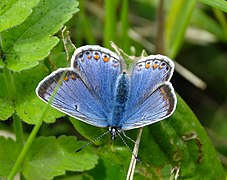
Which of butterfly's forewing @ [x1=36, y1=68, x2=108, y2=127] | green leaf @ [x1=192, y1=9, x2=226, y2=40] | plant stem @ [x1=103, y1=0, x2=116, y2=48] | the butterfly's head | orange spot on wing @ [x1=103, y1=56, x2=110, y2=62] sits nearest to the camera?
butterfly's forewing @ [x1=36, y1=68, x2=108, y2=127]

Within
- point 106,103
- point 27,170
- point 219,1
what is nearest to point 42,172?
point 27,170

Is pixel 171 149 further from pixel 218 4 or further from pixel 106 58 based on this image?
pixel 218 4

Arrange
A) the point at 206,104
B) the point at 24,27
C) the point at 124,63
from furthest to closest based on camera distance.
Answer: the point at 206,104
the point at 124,63
the point at 24,27

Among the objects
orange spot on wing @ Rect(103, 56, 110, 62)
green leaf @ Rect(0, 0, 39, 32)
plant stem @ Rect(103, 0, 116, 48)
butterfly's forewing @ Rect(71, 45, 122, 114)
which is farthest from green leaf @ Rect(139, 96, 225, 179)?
plant stem @ Rect(103, 0, 116, 48)

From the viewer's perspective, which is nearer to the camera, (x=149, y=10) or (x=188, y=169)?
(x=188, y=169)

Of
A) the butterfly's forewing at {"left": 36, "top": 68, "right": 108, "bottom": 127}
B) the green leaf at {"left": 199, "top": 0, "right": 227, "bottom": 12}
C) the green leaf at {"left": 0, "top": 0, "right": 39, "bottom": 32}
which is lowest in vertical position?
the butterfly's forewing at {"left": 36, "top": 68, "right": 108, "bottom": 127}

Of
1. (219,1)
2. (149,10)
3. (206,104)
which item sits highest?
(219,1)

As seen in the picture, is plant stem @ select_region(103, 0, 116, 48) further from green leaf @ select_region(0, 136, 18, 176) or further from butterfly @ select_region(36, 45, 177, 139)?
green leaf @ select_region(0, 136, 18, 176)

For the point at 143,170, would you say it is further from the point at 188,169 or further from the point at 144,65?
the point at 144,65
